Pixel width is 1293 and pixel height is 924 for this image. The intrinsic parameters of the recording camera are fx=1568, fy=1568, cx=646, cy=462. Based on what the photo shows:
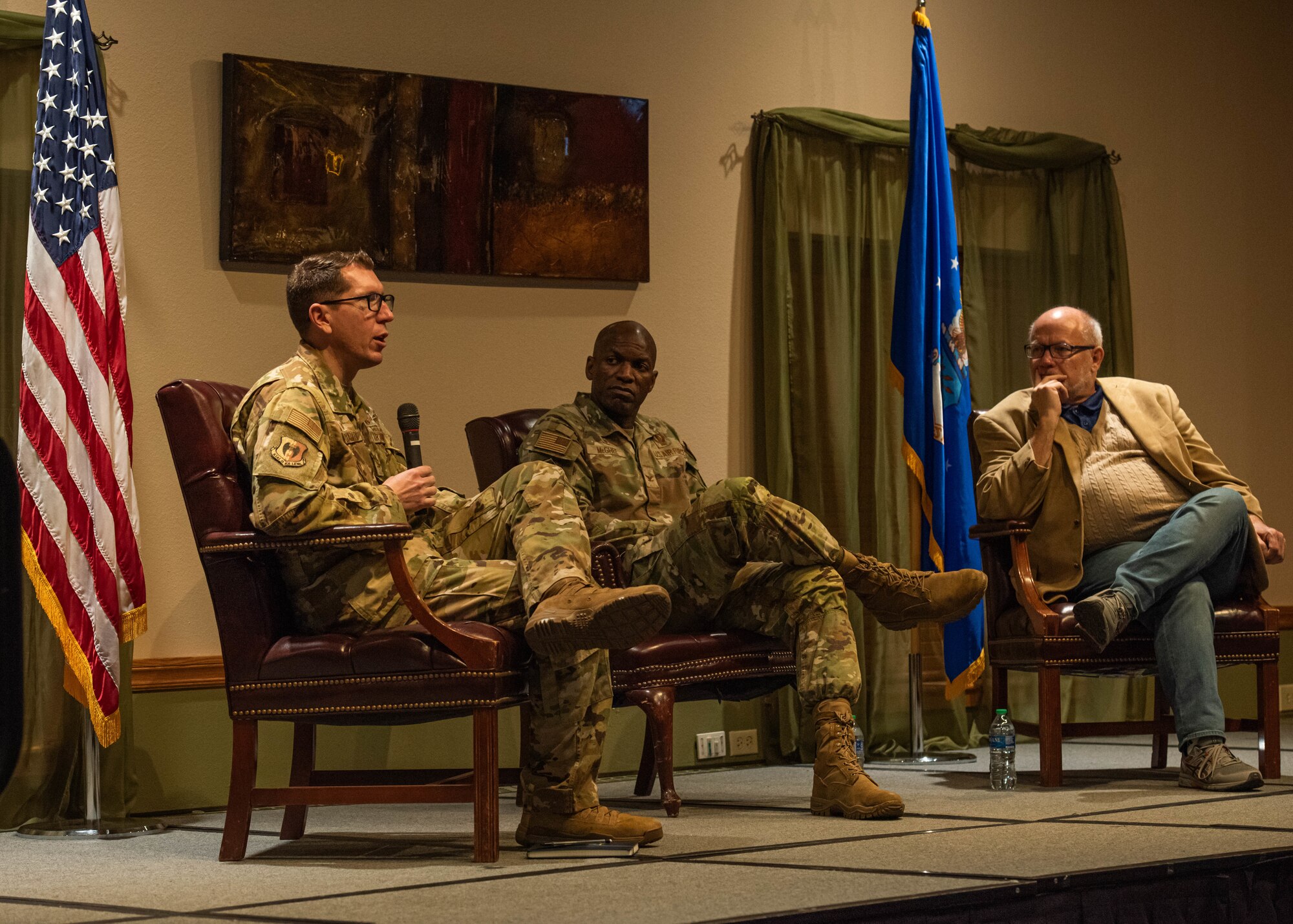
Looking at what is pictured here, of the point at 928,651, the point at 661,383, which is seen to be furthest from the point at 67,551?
the point at 928,651

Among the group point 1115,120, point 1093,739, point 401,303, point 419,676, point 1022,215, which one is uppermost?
point 1115,120

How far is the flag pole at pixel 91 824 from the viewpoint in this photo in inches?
150

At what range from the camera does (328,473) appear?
327cm

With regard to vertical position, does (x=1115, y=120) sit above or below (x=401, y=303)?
above

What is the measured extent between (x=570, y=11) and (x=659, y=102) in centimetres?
42

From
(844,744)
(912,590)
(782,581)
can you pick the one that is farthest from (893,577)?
Result: (844,744)

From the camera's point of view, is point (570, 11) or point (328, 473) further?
point (570, 11)

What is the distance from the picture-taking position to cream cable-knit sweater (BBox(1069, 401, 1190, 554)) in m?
4.22

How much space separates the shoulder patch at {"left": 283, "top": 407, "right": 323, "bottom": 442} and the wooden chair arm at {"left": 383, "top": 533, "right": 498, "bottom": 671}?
28 cm

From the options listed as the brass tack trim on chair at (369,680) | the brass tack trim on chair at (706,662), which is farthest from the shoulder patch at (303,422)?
the brass tack trim on chair at (706,662)

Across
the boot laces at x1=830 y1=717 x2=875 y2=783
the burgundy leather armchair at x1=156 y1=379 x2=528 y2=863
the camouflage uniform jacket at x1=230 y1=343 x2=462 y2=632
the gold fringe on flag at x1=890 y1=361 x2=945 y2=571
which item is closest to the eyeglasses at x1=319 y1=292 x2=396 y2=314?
the camouflage uniform jacket at x1=230 y1=343 x2=462 y2=632

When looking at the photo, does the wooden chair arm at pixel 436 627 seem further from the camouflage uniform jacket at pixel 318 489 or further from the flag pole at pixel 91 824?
the flag pole at pixel 91 824

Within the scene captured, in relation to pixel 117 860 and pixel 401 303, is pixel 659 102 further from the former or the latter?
pixel 117 860

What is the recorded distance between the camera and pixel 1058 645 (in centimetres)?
397
